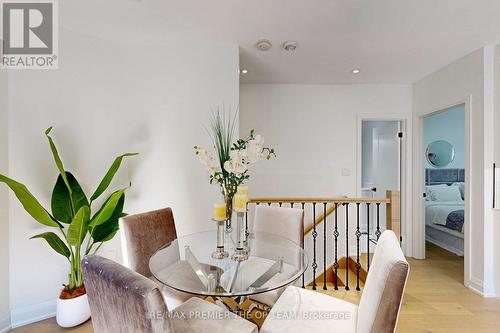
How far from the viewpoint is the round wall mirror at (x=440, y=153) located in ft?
16.5

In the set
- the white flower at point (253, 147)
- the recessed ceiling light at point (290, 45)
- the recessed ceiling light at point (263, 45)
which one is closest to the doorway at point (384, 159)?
the recessed ceiling light at point (290, 45)

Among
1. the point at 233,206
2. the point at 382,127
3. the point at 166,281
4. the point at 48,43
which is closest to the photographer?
the point at 166,281

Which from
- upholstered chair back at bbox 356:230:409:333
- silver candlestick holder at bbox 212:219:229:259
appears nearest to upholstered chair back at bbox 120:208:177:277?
silver candlestick holder at bbox 212:219:229:259

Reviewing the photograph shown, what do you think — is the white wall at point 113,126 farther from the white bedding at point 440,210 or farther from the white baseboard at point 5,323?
the white bedding at point 440,210

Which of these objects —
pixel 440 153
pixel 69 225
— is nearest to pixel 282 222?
pixel 69 225

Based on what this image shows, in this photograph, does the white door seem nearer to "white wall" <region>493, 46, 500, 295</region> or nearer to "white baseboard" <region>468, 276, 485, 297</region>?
"white wall" <region>493, 46, 500, 295</region>

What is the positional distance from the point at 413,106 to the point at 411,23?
6.30 feet

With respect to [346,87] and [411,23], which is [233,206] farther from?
[346,87]

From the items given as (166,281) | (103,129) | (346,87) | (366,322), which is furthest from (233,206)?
(346,87)

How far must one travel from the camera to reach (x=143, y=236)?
1.72 metres

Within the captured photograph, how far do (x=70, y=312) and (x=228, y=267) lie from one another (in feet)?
4.86

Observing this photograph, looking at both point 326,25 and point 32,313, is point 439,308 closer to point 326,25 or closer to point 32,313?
point 326,25

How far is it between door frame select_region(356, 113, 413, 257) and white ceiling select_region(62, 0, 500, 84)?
3.03 ft

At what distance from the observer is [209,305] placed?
1309 millimetres
